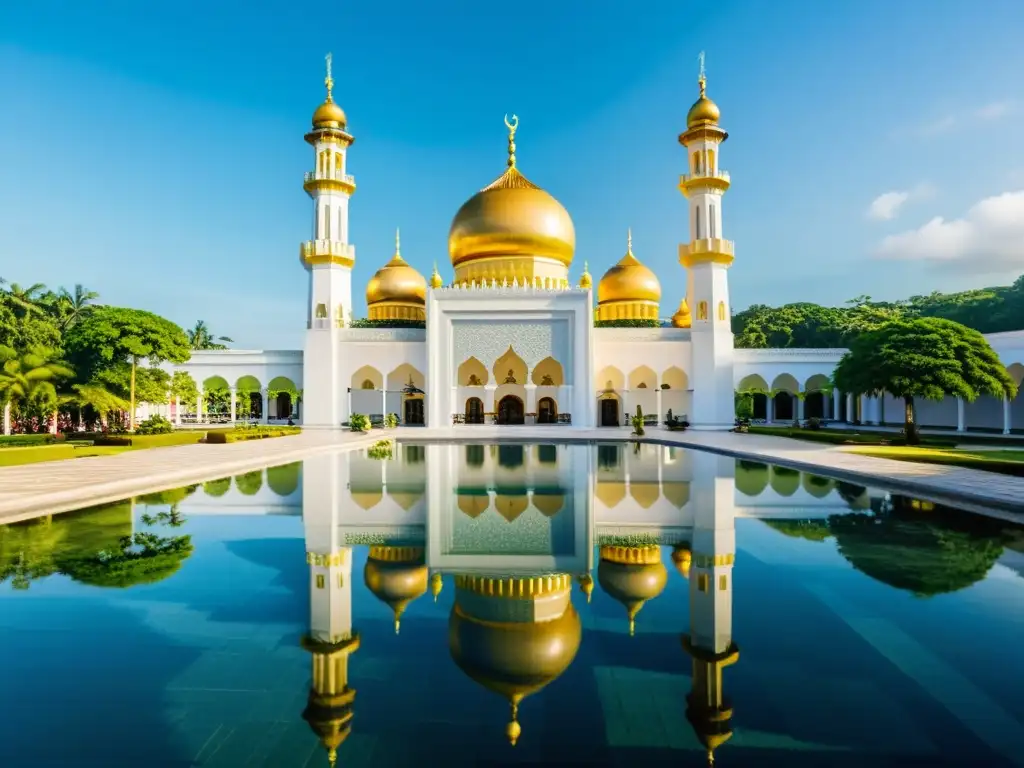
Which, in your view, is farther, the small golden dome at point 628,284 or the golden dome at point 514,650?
the small golden dome at point 628,284

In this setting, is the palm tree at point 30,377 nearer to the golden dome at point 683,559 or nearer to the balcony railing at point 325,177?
the balcony railing at point 325,177

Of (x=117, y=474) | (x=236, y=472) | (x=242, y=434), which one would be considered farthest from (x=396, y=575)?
(x=242, y=434)

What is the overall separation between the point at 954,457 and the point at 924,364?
3.58m

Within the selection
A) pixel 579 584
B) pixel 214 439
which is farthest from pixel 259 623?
pixel 214 439

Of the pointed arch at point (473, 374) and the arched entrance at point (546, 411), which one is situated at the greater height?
the pointed arch at point (473, 374)

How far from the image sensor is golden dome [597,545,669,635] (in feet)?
11.6

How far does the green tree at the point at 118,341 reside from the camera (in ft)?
57.6

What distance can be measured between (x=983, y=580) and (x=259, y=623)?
398 cm

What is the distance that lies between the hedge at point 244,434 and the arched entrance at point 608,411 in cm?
1025

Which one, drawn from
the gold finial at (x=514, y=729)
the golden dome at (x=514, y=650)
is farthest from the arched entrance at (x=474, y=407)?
the gold finial at (x=514, y=729)

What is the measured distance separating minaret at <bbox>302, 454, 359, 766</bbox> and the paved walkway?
2.40 m

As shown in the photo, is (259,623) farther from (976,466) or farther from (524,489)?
(976,466)

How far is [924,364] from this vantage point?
12414 millimetres

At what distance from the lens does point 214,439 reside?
554 inches
